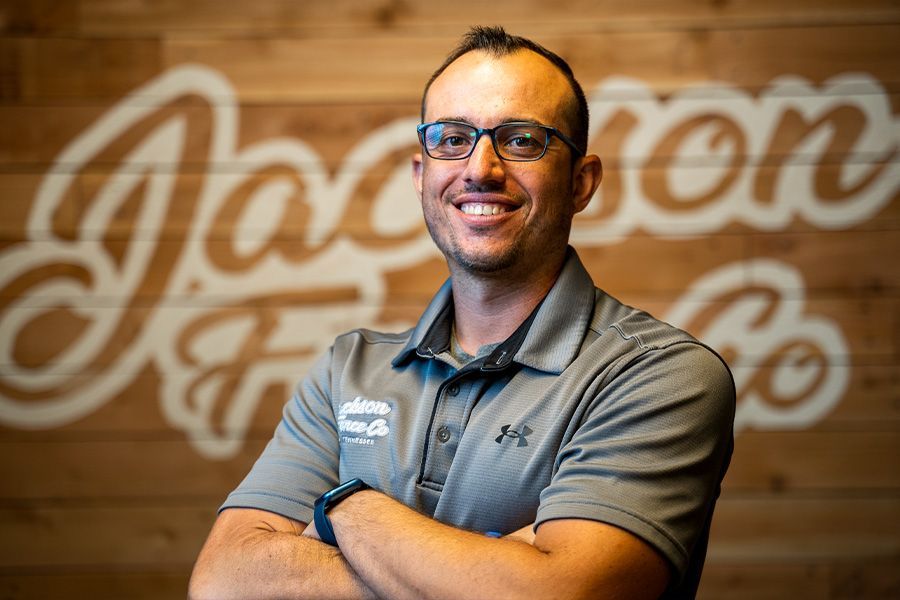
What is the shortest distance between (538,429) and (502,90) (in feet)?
1.86

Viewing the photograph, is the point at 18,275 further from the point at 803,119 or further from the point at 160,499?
the point at 803,119

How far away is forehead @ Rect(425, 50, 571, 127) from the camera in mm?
1549

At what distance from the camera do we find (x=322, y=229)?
256 centimetres

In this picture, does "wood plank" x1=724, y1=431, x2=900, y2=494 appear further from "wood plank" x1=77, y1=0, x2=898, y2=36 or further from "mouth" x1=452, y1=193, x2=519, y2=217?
"mouth" x1=452, y1=193, x2=519, y2=217

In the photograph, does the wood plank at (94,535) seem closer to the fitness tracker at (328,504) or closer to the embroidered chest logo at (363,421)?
the embroidered chest logo at (363,421)

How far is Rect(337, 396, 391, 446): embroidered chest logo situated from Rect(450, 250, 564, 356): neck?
0.63 ft

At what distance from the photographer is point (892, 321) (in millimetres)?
2521

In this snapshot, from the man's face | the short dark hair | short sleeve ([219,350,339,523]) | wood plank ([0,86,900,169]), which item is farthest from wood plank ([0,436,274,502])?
the short dark hair

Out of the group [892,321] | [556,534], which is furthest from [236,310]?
[892,321]

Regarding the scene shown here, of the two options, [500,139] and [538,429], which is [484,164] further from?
[538,429]

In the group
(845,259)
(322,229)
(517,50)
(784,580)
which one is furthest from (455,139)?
(784,580)

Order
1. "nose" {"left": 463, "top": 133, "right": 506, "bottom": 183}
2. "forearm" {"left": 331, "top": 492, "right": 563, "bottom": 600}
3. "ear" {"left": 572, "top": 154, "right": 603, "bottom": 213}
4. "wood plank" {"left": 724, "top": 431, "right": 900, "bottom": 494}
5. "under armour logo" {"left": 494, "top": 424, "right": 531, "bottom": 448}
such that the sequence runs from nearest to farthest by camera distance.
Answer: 1. "forearm" {"left": 331, "top": 492, "right": 563, "bottom": 600}
2. "under armour logo" {"left": 494, "top": 424, "right": 531, "bottom": 448}
3. "nose" {"left": 463, "top": 133, "right": 506, "bottom": 183}
4. "ear" {"left": 572, "top": 154, "right": 603, "bottom": 213}
5. "wood plank" {"left": 724, "top": 431, "right": 900, "bottom": 494}

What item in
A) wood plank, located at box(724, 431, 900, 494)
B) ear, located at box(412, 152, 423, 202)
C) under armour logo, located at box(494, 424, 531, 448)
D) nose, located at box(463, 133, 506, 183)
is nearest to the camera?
under armour logo, located at box(494, 424, 531, 448)

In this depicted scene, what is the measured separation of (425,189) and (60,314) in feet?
4.61
